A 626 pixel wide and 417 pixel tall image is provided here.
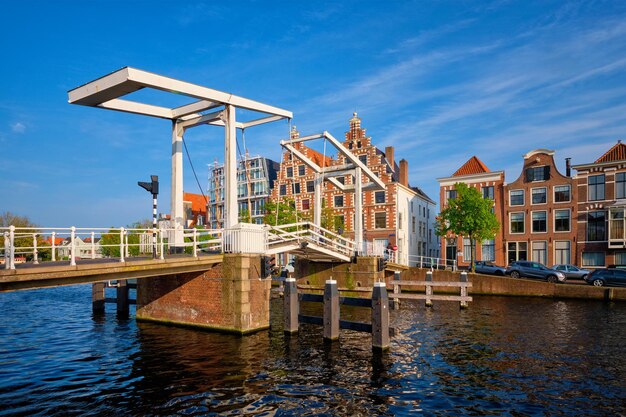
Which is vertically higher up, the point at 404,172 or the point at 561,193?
the point at 404,172

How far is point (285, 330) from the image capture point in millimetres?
15477

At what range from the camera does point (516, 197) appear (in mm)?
38125

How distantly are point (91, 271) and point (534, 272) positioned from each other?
28.2 meters

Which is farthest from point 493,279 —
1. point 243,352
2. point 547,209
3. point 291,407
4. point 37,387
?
point 37,387

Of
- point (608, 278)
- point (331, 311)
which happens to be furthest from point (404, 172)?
point (331, 311)

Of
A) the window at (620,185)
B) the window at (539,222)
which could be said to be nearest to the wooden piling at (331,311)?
the window at (539,222)

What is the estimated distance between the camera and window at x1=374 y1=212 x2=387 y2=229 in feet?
135

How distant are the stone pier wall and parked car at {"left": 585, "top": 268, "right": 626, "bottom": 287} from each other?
73.1ft

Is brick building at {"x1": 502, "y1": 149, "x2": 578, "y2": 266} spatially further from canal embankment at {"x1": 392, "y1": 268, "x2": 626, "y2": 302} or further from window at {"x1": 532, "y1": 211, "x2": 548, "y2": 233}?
canal embankment at {"x1": 392, "y1": 268, "x2": 626, "y2": 302}

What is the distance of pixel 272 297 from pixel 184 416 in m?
19.0

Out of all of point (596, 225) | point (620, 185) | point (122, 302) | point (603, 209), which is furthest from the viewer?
point (596, 225)

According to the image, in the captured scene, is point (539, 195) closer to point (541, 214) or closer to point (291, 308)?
point (541, 214)

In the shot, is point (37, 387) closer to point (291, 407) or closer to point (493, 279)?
point (291, 407)

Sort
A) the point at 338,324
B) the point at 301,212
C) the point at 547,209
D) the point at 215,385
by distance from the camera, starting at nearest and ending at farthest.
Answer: the point at 215,385 → the point at 338,324 → the point at 547,209 → the point at 301,212
